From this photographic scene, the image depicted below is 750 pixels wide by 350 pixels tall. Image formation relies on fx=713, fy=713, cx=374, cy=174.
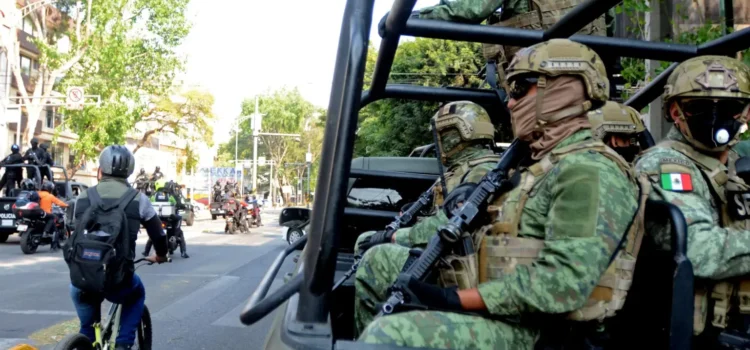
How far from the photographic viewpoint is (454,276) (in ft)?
6.63

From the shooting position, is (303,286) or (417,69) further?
(417,69)

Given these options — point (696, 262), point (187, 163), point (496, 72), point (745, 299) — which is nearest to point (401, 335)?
point (696, 262)

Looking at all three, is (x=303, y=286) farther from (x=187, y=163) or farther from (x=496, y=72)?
(x=187, y=163)

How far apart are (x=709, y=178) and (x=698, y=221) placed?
11.9 inches

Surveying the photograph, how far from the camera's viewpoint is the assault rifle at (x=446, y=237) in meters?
1.85

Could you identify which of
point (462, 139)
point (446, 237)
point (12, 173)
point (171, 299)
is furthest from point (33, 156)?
point (446, 237)

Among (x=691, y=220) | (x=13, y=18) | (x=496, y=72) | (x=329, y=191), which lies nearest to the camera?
(x=329, y=191)

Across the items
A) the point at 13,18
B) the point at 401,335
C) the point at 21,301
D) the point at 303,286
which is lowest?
the point at 21,301

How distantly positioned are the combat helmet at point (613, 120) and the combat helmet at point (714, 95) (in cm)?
82

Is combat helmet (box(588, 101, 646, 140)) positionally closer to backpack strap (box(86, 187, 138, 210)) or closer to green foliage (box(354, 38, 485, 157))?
backpack strap (box(86, 187, 138, 210))

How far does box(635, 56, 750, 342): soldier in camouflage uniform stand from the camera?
207 cm

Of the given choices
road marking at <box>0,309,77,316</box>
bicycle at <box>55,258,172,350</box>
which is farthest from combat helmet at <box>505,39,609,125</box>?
road marking at <box>0,309,77,316</box>

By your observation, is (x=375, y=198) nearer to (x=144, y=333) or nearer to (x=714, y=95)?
(x=144, y=333)

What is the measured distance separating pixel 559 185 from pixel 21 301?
25.5ft
